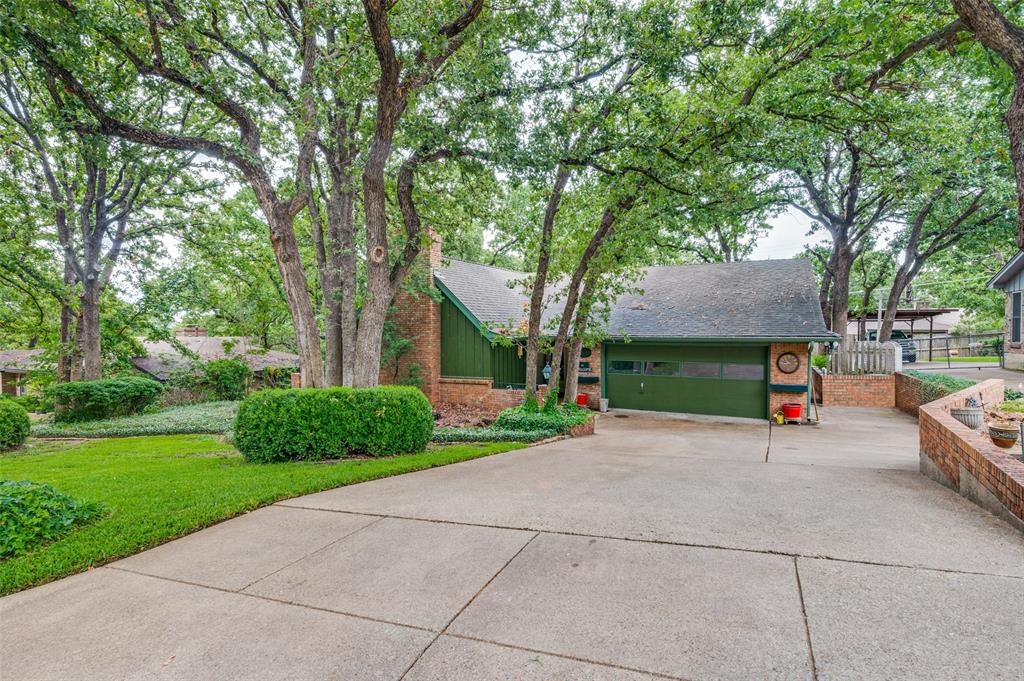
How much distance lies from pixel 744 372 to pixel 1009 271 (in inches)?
455

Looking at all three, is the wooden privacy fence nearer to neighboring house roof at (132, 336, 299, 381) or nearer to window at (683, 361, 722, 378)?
window at (683, 361, 722, 378)

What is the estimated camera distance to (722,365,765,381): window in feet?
42.9

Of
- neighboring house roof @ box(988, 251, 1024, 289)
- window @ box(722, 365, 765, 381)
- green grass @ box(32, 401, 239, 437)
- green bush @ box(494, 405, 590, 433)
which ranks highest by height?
neighboring house roof @ box(988, 251, 1024, 289)

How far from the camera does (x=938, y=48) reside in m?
6.52

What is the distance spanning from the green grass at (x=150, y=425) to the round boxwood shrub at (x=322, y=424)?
13.8 feet

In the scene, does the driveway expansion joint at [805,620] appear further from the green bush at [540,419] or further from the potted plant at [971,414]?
the green bush at [540,419]

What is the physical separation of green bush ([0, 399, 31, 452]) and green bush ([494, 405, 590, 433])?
32.7ft

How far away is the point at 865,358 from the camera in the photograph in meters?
15.8

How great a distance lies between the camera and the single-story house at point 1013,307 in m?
16.3

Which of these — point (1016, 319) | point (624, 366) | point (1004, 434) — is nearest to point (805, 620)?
point (1004, 434)

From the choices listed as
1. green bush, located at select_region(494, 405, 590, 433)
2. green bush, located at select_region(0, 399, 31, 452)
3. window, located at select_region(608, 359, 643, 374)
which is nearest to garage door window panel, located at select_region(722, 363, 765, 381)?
window, located at select_region(608, 359, 643, 374)

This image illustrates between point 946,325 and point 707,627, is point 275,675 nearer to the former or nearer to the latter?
point 707,627

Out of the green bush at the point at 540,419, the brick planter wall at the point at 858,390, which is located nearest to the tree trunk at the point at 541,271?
the green bush at the point at 540,419

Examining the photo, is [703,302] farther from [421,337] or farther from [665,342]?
[421,337]
